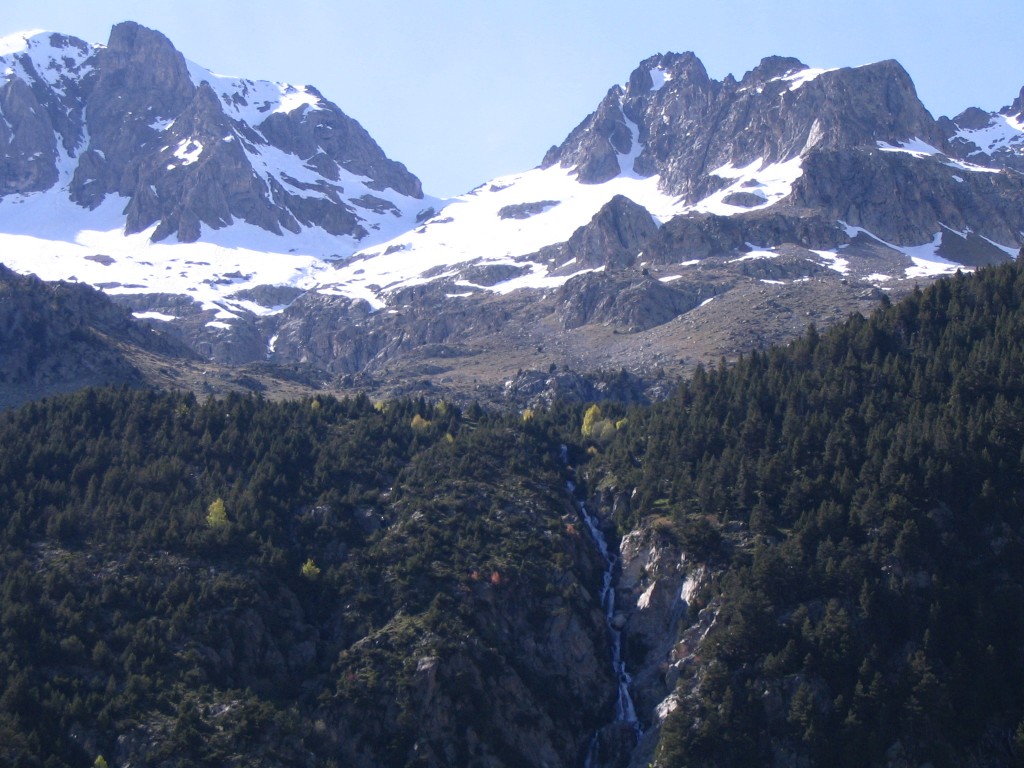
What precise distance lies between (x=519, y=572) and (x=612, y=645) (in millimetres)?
9017

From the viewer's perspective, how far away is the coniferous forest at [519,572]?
76.6 m

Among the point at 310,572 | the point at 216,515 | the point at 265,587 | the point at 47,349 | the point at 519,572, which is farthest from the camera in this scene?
the point at 47,349

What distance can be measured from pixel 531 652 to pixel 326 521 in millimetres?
21664

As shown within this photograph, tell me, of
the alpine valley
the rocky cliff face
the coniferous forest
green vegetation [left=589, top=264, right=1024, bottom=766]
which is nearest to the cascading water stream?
the alpine valley

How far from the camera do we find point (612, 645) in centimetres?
9488

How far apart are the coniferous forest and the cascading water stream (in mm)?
995

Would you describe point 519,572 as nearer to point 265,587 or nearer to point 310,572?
point 310,572

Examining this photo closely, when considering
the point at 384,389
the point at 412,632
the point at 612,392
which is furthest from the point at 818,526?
the point at 384,389

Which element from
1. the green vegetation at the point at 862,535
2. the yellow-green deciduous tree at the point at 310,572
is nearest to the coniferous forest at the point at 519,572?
the green vegetation at the point at 862,535

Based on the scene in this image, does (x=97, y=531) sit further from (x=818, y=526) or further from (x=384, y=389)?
(x=384, y=389)

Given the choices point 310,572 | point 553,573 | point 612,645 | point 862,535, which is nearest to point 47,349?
point 310,572

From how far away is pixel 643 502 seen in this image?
342ft

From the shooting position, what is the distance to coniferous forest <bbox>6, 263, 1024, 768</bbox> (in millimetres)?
76625

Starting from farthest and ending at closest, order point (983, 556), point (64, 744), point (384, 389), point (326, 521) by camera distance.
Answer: point (384, 389) < point (326, 521) < point (983, 556) < point (64, 744)
